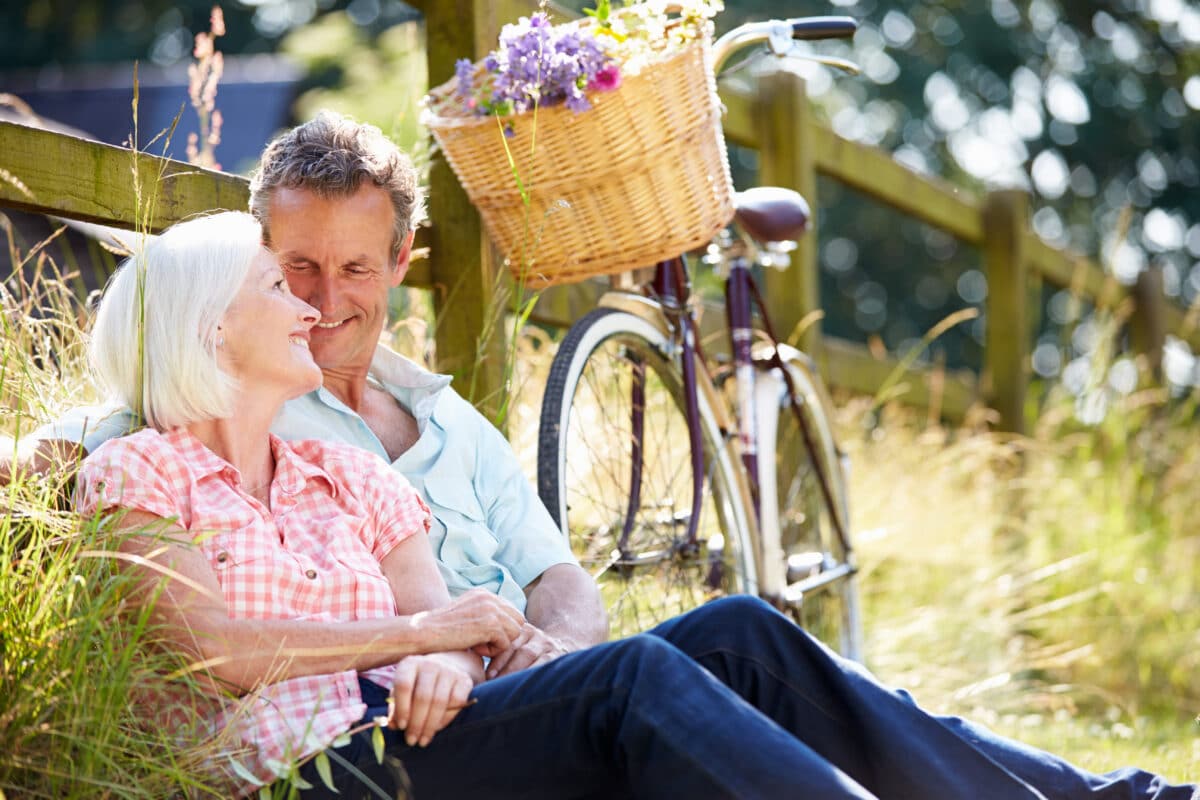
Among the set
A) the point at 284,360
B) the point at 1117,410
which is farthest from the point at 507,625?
the point at 1117,410

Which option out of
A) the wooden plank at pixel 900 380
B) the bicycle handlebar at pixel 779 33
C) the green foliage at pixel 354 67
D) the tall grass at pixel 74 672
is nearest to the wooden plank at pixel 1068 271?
the wooden plank at pixel 900 380

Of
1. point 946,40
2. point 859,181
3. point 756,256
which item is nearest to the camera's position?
point 756,256

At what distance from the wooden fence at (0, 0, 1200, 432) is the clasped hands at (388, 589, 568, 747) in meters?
0.65

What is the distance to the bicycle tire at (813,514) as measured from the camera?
11.8ft

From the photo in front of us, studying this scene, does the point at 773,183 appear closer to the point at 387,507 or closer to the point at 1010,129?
the point at 387,507

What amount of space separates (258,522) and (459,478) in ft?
1.81

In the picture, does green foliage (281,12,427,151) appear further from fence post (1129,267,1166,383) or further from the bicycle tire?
fence post (1129,267,1166,383)

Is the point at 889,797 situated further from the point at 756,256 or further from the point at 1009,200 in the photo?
the point at 1009,200

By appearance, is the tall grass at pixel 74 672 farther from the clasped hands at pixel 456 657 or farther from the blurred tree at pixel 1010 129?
the blurred tree at pixel 1010 129

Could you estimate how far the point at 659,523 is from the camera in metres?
3.12

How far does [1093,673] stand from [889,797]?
3036mm

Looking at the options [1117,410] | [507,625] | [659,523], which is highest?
[507,625]

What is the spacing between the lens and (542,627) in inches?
89.8

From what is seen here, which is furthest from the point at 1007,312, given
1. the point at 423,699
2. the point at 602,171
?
the point at 423,699
